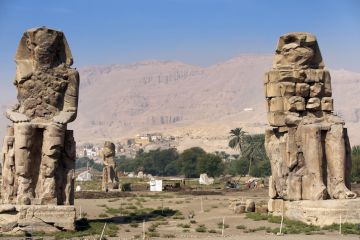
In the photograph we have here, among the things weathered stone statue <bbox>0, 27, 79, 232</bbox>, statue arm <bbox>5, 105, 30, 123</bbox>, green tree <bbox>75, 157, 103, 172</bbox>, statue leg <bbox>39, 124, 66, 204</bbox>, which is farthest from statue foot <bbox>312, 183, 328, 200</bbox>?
green tree <bbox>75, 157, 103, 172</bbox>

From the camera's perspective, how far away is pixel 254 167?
72.1m

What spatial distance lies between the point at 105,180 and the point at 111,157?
196 centimetres

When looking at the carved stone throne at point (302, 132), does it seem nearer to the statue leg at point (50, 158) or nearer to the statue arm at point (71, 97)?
the statue arm at point (71, 97)

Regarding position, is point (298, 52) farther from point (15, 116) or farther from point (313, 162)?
point (15, 116)

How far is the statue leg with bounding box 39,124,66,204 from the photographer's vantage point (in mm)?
16984

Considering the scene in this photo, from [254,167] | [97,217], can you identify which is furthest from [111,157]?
[254,167]

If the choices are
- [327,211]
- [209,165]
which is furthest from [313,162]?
[209,165]

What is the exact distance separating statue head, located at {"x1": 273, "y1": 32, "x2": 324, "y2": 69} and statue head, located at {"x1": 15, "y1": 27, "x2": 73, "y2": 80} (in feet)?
22.3

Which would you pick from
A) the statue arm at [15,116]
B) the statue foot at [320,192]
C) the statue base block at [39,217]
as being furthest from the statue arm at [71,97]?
the statue foot at [320,192]

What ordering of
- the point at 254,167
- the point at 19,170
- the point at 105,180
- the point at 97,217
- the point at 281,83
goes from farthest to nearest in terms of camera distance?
the point at 254,167, the point at 105,180, the point at 97,217, the point at 281,83, the point at 19,170

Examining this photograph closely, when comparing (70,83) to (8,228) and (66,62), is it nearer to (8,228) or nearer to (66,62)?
(66,62)

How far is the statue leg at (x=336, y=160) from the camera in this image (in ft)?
60.7

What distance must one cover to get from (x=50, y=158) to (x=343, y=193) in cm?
814

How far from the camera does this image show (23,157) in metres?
16.9
